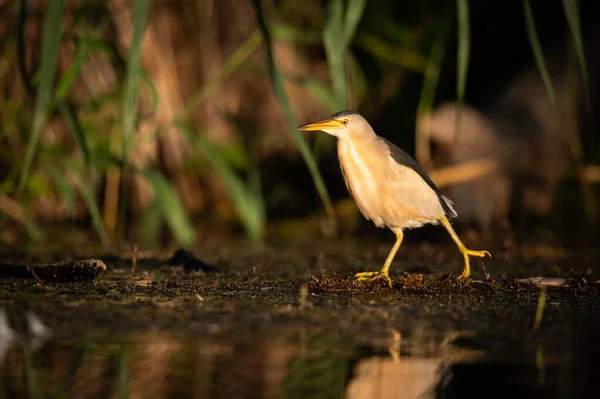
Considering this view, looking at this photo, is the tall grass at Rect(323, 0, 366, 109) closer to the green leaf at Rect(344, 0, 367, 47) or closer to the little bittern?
the green leaf at Rect(344, 0, 367, 47)

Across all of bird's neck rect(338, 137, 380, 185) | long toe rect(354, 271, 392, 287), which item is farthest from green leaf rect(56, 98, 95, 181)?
long toe rect(354, 271, 392, 287)

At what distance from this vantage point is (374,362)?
7.14ft

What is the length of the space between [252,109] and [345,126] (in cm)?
293

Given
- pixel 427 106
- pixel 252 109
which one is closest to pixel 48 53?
pixel 427 106

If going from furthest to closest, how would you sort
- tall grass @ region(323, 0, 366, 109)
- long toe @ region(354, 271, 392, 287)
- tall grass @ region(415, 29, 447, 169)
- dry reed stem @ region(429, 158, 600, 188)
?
dry reed stem @ region(429, 158, 600, 188), tall grass @ region(415, 29, 447, 169), tall grass @ region(323, 0, 366, 109), long toe @ region(354, 271, 392, 287)

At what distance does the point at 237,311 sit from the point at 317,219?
3674mm

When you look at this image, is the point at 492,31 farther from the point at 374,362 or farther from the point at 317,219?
the point at 374,362

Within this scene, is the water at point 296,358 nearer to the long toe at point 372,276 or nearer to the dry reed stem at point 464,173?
the long toe at point 372,276

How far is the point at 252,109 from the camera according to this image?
673 cm

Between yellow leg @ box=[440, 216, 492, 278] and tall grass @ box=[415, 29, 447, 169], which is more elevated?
tall grass @ box=[415, 29, 447, 169]

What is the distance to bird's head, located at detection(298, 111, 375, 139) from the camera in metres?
3.82

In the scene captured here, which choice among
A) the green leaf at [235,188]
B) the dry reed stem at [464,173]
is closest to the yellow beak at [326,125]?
the green leaf at [235,188]

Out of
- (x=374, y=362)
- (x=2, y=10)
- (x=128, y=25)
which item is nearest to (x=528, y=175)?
(x=128, y=25)

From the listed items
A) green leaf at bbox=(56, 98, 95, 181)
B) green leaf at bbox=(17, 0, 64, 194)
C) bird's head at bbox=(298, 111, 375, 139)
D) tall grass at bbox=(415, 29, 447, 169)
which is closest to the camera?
green leaf at bbox=(17, 0, 64, 194)
